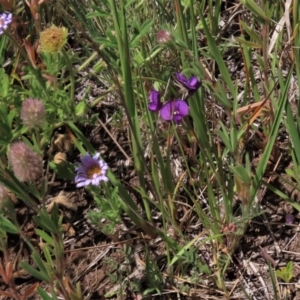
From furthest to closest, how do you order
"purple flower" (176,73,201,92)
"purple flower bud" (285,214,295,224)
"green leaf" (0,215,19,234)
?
"purple flower bud" (285,214,295,224) < "green leaf" (0,215,19,234) < "purple flower" (176,73,201,92)

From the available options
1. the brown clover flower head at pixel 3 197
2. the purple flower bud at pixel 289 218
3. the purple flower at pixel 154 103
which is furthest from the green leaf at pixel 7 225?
the purple flower bud at pixel 289 218

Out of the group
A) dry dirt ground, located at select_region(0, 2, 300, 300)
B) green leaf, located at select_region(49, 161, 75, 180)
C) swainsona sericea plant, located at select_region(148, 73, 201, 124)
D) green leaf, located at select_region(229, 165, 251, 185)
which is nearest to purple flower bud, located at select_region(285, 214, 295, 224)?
dry dirt ground, located at select_region(0, 2, 300, 300)

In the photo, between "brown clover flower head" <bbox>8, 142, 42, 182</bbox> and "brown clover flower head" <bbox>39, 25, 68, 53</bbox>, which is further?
"brown clover flower head" <bbox>39, 25, 68, 53</bbox>

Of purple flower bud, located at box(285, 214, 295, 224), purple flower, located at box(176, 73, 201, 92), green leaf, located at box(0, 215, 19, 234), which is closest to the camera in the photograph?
purple flower, located at box(176, 73, 201, 92)

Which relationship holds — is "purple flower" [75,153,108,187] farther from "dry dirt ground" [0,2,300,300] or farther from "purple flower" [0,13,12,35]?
"purple flower" [0,13,12,35]

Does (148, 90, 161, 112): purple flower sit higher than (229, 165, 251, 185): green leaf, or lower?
higher

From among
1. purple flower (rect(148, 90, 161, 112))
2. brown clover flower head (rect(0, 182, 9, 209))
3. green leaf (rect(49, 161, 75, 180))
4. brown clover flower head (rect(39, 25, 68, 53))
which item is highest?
brown clover flower head (rect(39, 25, 68, 53))

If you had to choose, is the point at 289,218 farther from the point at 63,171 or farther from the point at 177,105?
the point at 63,171

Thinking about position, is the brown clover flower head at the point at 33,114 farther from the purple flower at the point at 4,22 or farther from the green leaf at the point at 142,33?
the green leaf at the point at 142,33

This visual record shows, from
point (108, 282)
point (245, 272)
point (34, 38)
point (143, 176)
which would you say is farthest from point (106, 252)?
point (34, 38)
